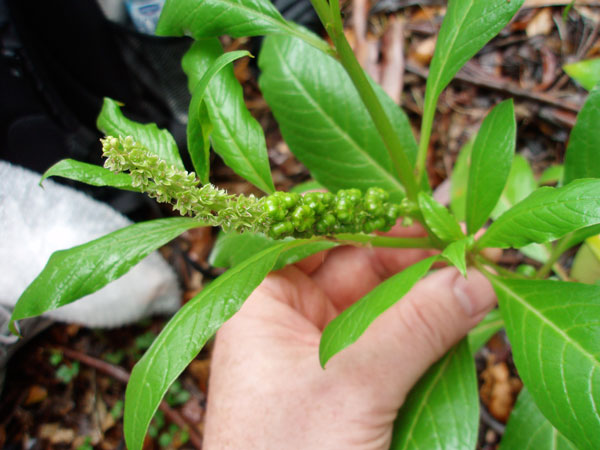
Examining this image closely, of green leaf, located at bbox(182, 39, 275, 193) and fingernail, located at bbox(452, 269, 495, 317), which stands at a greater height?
→ green leaf, located at bbox(182, 39, 275, 193)

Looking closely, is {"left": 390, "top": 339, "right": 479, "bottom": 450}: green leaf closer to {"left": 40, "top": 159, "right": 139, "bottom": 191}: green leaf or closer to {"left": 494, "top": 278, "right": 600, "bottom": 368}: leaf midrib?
{"left": 494, "top": 278, "right": 600, "bottom": 368}: leaf midrib

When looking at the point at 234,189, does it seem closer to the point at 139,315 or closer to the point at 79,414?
the point at 139,315

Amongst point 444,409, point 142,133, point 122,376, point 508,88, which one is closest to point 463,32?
point 142,133

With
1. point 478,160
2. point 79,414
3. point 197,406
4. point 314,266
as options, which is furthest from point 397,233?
point 79,414

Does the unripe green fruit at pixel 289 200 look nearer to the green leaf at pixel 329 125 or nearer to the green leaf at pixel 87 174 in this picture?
the green leaf at pixel 87 174

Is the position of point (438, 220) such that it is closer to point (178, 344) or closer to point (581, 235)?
point (581, 235)

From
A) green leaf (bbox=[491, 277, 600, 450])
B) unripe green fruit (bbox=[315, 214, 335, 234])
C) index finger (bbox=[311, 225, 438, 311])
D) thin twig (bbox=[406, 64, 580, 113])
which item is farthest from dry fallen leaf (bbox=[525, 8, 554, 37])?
unripe green fruit (bbox=[315, 214, 335, 234])
